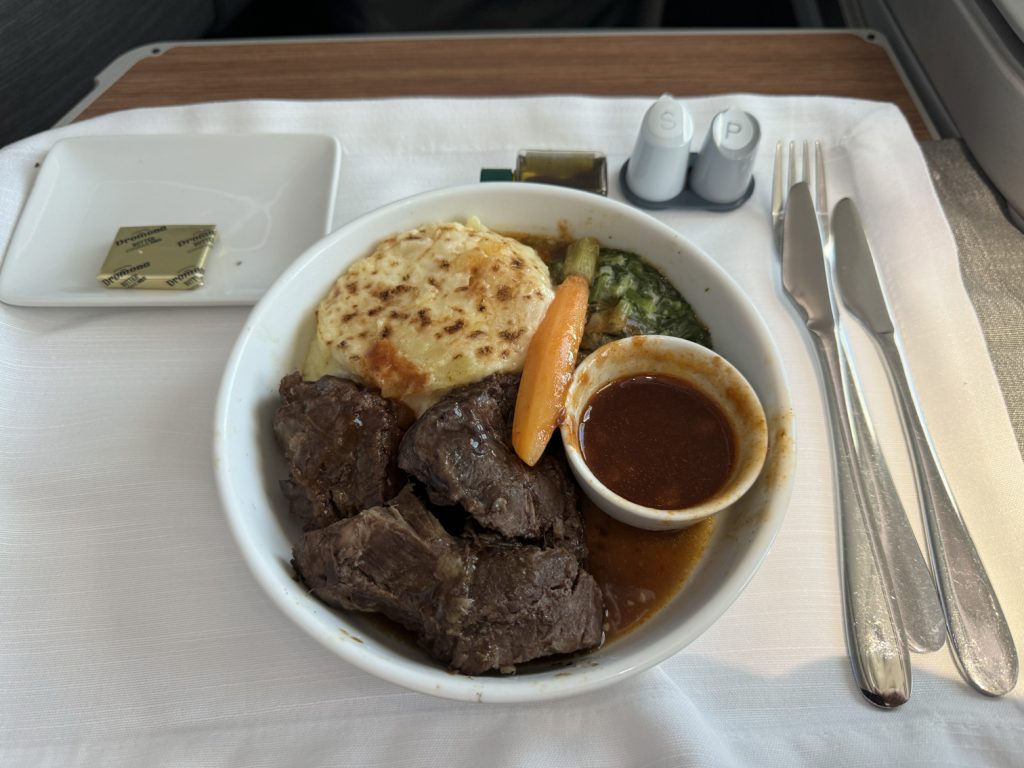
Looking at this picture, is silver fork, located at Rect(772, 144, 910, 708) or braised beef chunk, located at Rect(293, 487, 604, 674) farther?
silver fork, located at Rect(772, 144, 910, 708)

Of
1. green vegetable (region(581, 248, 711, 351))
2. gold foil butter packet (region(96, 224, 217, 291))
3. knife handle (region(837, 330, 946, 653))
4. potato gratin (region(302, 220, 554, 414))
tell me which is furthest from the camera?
gold foil butter packet (region(96, 224, 217, 291))

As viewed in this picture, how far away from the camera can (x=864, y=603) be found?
1865 millimetres

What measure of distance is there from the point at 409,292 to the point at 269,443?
26.1 inches

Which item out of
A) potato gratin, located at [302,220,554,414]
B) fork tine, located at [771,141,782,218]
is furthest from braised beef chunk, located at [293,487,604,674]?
fork tine, located at [771,141,782,218]

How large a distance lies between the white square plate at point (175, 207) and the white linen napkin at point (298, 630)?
113mm

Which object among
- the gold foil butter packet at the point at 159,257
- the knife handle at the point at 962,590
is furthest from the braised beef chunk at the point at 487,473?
the gold foil butter packet at the point at 159,257

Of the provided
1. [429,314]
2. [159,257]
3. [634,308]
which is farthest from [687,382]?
[159,257]

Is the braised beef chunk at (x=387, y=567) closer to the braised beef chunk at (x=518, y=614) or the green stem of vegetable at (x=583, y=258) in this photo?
the braised beef chunk at (x=518, y=614)

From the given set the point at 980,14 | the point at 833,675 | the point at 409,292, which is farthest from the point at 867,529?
the point at 980,14

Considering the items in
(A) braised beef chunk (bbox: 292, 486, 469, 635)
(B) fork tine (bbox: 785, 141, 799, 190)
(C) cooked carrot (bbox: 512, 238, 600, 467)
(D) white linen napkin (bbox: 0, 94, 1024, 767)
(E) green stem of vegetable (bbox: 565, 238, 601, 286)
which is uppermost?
(B) fork tine (bbox: 785, 141, 799, 190)

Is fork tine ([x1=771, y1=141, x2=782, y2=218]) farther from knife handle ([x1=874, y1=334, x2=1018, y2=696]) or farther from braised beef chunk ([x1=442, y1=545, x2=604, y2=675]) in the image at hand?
braised beef chunk ([x1=442, y1=545, x2=604, y2=675])

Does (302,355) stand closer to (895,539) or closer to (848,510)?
(848,510)

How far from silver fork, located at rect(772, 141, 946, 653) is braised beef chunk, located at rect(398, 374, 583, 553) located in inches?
38.0

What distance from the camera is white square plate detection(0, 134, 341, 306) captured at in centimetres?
252
